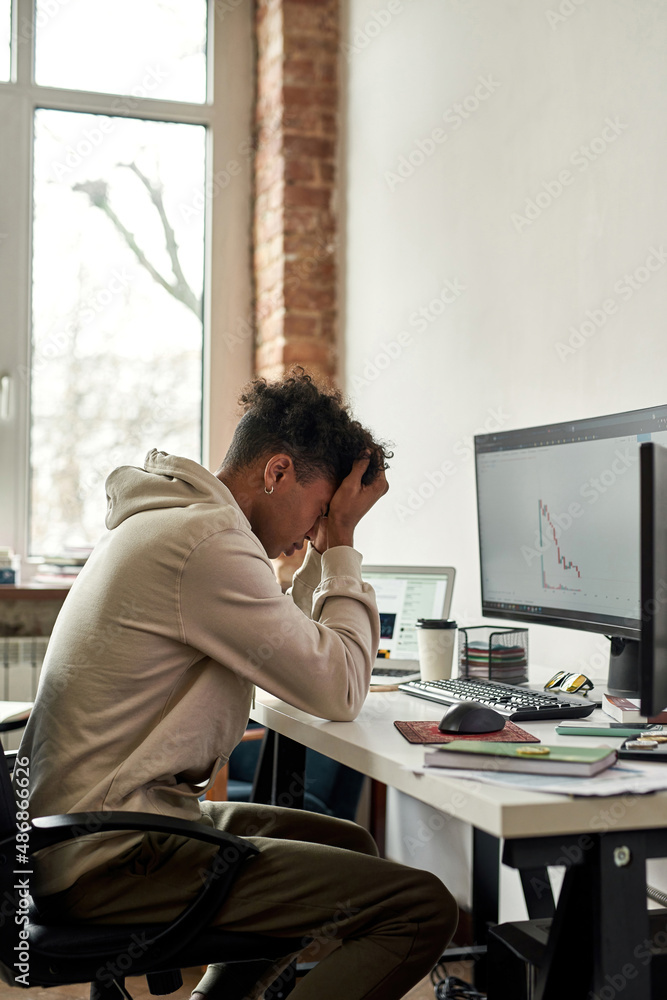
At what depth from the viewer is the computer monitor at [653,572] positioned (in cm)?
120

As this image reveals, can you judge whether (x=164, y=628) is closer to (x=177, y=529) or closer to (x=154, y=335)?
(x=177, y=529)

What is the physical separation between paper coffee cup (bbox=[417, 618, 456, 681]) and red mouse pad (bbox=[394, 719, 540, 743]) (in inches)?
20.8

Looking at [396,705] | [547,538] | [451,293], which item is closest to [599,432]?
[547,538]

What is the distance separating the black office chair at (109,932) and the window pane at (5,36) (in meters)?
3.19

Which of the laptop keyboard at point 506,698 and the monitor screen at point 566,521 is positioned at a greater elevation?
the monitor screen at point 566,521

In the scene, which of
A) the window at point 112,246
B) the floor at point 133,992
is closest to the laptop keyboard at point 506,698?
the floor at point 133,992

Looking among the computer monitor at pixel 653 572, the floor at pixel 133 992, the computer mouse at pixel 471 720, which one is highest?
the computer monitor at pixel 653 572

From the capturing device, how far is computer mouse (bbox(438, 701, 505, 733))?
4.67 feet

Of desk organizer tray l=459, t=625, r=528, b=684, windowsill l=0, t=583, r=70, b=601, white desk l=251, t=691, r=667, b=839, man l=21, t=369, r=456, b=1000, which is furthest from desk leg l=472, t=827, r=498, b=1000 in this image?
windowsill l=0, t=583, r=70, b=601

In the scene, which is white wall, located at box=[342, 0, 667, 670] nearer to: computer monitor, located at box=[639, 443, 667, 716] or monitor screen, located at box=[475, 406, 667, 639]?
monitor screen, located at box=[475, 406, 667, 639]

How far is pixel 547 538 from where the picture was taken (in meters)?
1.91

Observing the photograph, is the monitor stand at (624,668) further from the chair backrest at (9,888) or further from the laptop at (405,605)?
the chair backrest at (9,888)

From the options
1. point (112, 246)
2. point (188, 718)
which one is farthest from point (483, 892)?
point (112, 246)

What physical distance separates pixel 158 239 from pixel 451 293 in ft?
5.01
